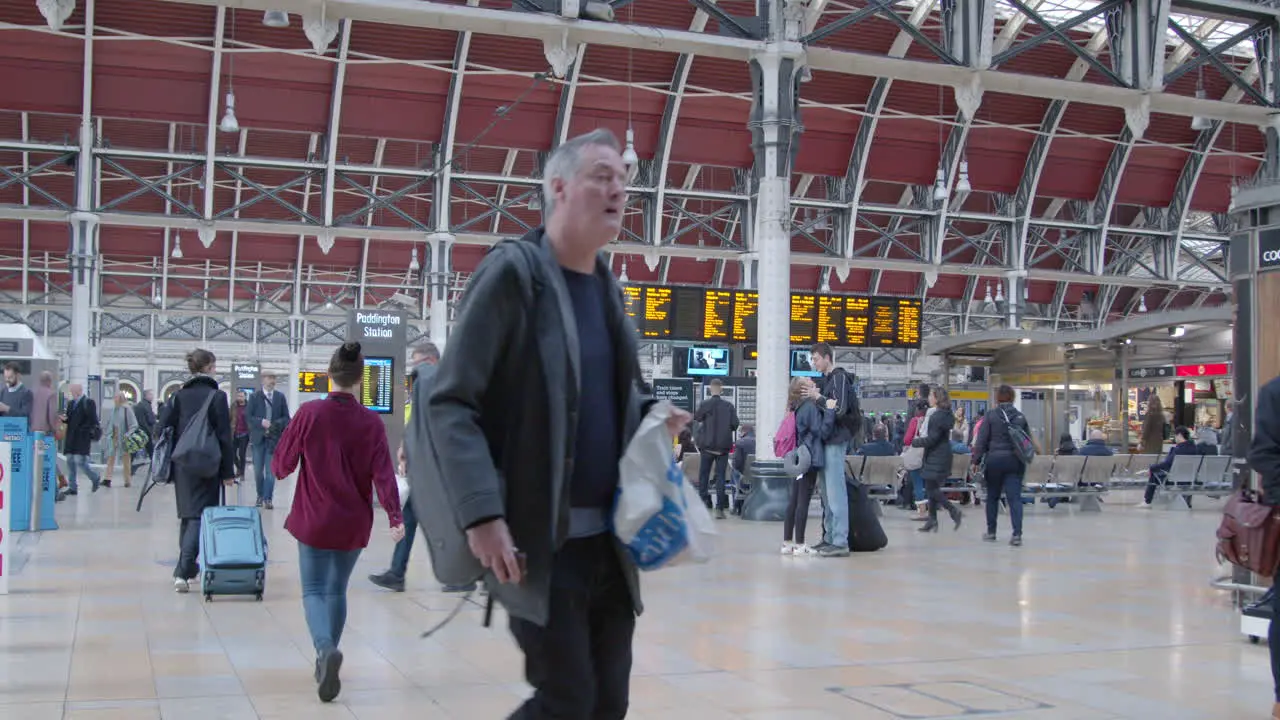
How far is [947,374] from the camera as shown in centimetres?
2381

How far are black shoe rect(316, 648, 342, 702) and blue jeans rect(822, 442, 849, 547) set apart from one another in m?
6.50

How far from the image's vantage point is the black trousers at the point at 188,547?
854cm

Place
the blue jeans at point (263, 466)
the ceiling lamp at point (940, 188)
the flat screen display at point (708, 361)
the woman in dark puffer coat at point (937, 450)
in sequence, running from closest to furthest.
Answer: the woman in dark puffer coat at point (937, 450)
the blue jeans at point (263, 466)
the flat screen display at point (708, 361)
the ceiling lamp at point (940, 188)

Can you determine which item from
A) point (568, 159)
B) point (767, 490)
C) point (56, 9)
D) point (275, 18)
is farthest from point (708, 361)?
point (568, 159)

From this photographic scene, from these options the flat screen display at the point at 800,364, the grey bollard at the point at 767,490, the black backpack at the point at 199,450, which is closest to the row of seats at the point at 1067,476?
the grey bollard at the point at 767,490

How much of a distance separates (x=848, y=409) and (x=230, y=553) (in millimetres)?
5349

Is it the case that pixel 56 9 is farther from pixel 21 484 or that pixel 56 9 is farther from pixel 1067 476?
pixel 1067 476

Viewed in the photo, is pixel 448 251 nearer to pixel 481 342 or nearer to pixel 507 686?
pixel 507 686

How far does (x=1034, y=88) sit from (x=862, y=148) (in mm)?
11258

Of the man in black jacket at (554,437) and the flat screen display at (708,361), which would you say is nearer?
the man in black jacket at (554,437)

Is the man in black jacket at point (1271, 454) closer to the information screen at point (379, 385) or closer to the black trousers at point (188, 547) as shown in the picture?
the black trousers at point (188, 547)

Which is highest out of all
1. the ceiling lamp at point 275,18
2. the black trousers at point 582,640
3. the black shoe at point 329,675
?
the ceiling lamp at point 275,18

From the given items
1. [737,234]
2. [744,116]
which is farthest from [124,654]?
[737,234]

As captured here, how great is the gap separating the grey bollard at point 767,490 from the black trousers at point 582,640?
519 inches
